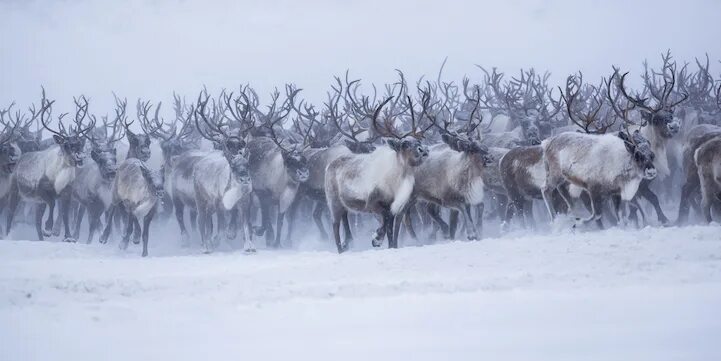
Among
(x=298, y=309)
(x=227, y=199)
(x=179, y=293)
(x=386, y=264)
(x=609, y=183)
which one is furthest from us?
(x=227, y=199)

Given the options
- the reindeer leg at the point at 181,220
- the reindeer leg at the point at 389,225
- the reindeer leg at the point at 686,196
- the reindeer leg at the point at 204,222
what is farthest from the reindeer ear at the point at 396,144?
the reindeer leg at the point at 181,220

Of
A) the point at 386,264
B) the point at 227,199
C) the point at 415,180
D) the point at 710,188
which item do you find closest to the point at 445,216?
the point at 415,180

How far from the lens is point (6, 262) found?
410 inches

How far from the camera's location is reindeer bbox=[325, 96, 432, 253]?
1038 centimetres

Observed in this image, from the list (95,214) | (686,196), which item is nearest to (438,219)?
(686,196)

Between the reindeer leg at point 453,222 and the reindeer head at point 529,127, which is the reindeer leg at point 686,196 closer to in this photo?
the reindeer leg at point 453,222

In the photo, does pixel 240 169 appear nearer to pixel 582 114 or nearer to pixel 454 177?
pixel 454 177

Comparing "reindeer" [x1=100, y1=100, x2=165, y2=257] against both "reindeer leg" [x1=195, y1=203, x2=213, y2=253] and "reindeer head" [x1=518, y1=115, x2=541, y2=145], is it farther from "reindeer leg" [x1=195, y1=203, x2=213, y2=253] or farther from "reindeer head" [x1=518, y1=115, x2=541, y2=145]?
"reindeer head" [x1=518, y1=115, x2=541, y2=145]

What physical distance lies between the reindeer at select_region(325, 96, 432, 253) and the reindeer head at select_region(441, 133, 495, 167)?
0.86m

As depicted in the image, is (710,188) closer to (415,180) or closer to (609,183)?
(609,183)

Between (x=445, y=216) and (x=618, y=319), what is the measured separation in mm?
9631

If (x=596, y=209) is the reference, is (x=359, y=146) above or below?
above

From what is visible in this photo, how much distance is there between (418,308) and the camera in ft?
18.0

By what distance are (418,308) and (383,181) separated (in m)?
5.04
